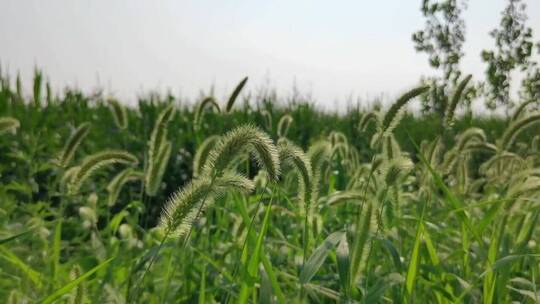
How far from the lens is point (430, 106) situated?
1435 centimetres

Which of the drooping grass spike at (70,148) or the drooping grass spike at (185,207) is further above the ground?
the drooping grass spike at (70,148)

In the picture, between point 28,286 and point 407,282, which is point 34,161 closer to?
point 28,286

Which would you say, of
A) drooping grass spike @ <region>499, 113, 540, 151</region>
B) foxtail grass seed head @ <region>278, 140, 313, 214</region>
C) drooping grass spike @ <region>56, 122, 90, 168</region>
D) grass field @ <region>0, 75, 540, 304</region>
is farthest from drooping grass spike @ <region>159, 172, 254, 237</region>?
drooping grass spike @ <region>499, 113, 540, 151</region>

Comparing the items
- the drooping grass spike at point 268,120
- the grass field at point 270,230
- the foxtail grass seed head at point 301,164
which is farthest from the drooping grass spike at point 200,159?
the drooping grass spike at point 268,120

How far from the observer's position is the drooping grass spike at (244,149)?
150 cm

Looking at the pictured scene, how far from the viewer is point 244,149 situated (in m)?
1.53

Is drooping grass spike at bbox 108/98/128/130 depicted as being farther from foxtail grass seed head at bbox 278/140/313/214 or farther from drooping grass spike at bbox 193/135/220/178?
foxtail grass seed head at bbox 278/140/313/214

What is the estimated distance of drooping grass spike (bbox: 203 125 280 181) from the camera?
1.50 m

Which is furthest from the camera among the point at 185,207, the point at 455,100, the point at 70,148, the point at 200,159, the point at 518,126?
the point at 518,126

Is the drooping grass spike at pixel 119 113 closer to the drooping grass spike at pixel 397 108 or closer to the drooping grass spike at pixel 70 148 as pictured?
the drooping grass spike at pixel 70 148

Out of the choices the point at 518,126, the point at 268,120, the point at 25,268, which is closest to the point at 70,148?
the point at 25,268

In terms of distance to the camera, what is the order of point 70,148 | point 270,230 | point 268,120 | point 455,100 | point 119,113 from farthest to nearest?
point 268,120, point 270,230, point 119,113, point 455,100, point 70,148

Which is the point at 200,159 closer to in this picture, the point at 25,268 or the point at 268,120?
the point at 25,268

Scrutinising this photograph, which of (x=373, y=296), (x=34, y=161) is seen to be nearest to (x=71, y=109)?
(x=34, y=161)
